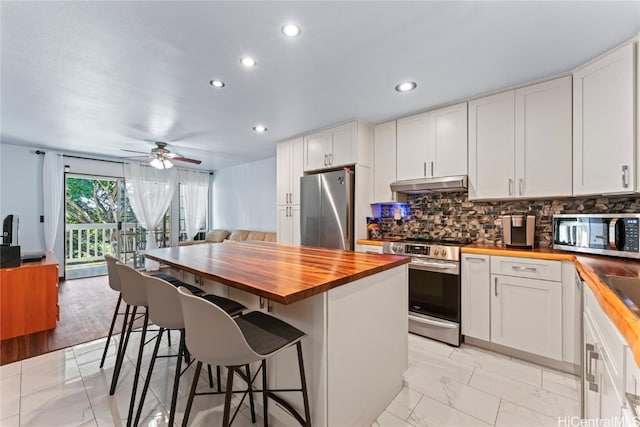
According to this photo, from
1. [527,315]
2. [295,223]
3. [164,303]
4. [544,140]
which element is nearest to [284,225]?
[295,223]

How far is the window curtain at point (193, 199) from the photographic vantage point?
6.61m

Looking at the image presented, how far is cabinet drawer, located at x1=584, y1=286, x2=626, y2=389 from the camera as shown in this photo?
0.82 meters

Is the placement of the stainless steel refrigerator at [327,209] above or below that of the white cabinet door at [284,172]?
below

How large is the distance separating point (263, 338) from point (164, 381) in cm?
137

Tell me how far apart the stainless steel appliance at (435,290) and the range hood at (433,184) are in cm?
62

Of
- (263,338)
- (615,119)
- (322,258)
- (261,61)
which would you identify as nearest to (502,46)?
(615,119)

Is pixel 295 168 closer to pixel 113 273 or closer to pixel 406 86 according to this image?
pixel 406 86

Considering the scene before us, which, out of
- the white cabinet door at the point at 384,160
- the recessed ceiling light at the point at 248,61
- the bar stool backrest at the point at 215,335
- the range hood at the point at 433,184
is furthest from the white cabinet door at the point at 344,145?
the bar stool backrest at the point at 215,335

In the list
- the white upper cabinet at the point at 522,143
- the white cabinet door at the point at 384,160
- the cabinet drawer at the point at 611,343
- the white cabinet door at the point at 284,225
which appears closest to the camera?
the cabinet drawer at the point at 611,343

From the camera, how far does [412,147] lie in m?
3.10

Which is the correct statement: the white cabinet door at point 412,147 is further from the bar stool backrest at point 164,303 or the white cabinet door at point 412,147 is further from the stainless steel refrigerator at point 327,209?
the bar stool backrest at point 164,303

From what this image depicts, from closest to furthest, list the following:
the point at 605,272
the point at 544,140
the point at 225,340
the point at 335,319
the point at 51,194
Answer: the point at 225,340 → the point at 335,319 → the point at 605,272 → the point at 544,140 → the point at 51,194

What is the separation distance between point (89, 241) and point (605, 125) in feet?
27.3

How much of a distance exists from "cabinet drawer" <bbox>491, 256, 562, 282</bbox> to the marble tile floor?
74 centimetres
